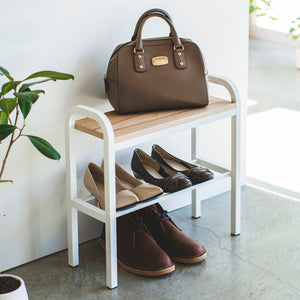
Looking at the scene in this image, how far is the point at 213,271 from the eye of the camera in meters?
2.19

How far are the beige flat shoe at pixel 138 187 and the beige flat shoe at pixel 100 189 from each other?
0.08ft

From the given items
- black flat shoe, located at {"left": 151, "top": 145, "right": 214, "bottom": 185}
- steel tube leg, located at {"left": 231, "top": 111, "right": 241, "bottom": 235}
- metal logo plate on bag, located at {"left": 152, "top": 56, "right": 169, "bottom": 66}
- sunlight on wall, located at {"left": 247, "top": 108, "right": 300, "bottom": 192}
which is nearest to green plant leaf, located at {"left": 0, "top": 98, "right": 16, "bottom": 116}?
metal logo plate on bag, located at {"left": 152, "top": 56, "right": 169, "bottom": 66}

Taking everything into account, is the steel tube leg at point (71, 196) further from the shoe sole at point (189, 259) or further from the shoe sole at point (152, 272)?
the shoe sole at point (189, 259)

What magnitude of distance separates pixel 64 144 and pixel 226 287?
2.51 ft

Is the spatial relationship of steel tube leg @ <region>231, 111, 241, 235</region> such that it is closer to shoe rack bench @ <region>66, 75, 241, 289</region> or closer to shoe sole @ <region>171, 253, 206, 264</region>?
shoe rack bench @ <region>66, 75, 241, 289</region>

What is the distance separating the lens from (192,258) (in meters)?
2.23

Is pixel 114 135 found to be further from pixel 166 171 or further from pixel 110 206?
pixel 166 171

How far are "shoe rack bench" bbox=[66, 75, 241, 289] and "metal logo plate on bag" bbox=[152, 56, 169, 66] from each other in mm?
179

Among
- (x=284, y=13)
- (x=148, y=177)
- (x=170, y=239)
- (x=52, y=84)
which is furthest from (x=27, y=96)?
(x=284, y=13)

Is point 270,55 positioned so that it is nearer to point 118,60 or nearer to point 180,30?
point 180,30

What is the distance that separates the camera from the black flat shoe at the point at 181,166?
7.46 ft

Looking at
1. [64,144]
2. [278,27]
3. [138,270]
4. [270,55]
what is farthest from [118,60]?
[278,27]

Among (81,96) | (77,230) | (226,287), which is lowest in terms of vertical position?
(226,287)

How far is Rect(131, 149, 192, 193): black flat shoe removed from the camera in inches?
86.0
